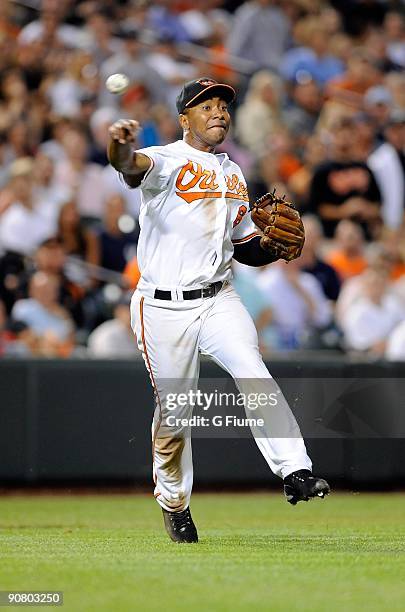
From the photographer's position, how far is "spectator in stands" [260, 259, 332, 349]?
12.4 meters

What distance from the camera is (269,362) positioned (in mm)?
11000

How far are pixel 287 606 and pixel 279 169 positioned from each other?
32.5 feet

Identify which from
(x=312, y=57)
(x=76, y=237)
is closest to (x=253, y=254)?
(x=76, y=237)

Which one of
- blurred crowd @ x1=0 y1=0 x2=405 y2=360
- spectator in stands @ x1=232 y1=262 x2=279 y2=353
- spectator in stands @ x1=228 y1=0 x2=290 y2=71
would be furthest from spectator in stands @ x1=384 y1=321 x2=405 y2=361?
spectator in stands @ x1=228 y1=0 x2=290 y2=71

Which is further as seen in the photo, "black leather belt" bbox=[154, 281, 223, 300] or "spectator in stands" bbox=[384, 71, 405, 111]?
"spectator in stands" bbox=[384, 71, 405, 111]

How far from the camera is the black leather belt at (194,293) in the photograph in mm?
6746

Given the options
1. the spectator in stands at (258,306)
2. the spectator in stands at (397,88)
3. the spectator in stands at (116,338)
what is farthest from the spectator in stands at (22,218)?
the spectator in stands at (397,88)

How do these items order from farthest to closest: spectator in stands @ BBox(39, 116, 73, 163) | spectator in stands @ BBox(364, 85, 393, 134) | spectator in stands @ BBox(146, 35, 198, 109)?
spectator in stands @ BBox(146, 35, 198, 109) → spectator in stands @ BBox(364, 85, 393, 134) → spectator in stands @ BBox(39, 116, 73, 163)

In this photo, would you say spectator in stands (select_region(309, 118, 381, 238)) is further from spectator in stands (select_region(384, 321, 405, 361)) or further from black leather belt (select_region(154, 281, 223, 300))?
black leather belt (select_region(154, 281, 223, 300))

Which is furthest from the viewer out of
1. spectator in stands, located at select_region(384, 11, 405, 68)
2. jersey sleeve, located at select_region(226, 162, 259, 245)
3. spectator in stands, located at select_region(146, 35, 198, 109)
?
spectator in stands, located at select_region(384, 11, 405, 68)

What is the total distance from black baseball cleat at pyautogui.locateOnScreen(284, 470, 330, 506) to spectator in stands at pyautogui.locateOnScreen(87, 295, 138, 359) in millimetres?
5293

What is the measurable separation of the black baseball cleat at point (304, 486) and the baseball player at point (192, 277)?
0.18m

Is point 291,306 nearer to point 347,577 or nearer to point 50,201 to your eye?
point 50,201

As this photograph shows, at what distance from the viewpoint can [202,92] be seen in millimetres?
6832
